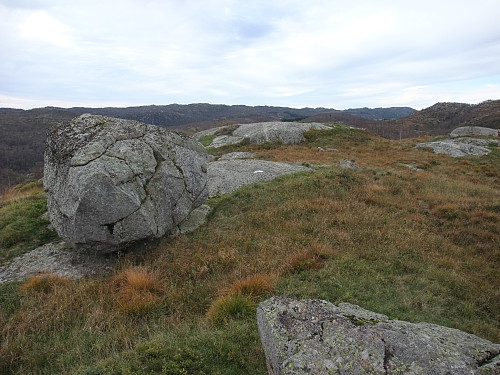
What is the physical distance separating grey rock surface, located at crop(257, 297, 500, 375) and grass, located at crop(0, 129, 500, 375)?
1.09 meters

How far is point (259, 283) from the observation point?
757 centimetres

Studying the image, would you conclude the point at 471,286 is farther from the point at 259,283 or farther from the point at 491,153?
the point at 491,153

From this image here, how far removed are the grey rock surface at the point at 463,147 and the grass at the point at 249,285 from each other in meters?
23.3

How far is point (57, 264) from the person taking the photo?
397 inches

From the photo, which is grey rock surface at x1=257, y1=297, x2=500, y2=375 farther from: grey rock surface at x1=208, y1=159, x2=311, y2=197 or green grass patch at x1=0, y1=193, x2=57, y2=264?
grey rock surface at x1=208, y1=159, x2=311, y2=197

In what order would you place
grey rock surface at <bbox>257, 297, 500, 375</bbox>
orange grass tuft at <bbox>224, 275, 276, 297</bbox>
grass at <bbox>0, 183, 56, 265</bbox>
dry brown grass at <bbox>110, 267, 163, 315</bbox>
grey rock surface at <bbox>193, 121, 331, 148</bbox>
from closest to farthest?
grey rock surface at <bbox>257, 297, 500, 375</bbox> → dry brown grass at <bbox>110, 267, 163, 315</bbox> → orange grass tuft at <bbox>224, 275, 276, 297</bbox> → grass at <bbox>0, 183, 56, 265</bbox> → grey rock surface at <bbox>193, 121, 331, 148</bbox>

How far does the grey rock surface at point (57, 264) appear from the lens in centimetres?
962

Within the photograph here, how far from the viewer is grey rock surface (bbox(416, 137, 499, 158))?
114 feet

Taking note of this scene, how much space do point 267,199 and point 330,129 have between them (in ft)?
110

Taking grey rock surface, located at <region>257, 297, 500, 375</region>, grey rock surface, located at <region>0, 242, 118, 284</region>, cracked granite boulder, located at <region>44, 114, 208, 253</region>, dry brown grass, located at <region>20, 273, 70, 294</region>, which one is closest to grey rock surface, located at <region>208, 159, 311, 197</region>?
cracked granite boulder, located at <region>44, 114, 208, 253</region>

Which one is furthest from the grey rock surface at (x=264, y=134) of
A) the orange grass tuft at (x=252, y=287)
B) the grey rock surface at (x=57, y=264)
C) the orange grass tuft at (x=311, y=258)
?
the orange grass tuft at (x=252, y=287)

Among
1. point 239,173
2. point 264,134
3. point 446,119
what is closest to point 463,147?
point 264,134

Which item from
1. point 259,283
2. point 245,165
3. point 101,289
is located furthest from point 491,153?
point 101,289

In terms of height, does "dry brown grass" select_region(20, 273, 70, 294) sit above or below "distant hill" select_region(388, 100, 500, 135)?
below
